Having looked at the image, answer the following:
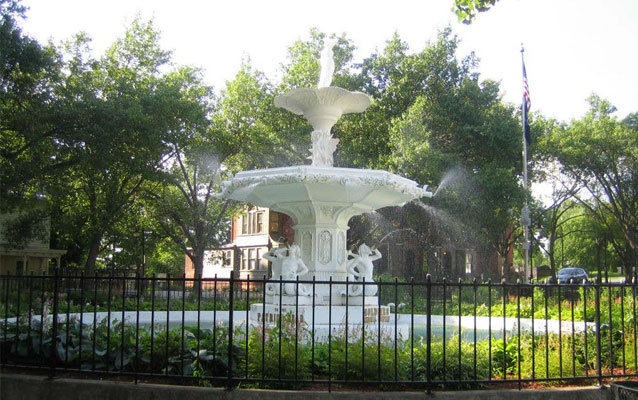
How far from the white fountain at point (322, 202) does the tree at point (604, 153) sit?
30.9m

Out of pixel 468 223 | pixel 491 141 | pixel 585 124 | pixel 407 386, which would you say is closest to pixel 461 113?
pixel 491 141

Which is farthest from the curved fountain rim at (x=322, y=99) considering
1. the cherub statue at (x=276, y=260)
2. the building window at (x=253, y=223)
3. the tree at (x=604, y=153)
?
the building window at (x=253, y=223)

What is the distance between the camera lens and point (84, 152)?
2497cm

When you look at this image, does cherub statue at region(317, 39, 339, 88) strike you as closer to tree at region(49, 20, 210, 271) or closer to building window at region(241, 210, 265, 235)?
tree at region(49, 20, 210, 271)

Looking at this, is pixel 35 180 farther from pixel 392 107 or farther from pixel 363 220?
pixel 392 107

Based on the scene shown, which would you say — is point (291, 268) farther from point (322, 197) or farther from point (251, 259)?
point (251, 259)

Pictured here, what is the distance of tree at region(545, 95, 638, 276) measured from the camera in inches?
1597

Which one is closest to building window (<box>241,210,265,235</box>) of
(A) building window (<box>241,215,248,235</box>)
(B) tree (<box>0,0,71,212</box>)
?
(A) building window (<box>241,215,248,235</box>)

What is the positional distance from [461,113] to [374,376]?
29.1m

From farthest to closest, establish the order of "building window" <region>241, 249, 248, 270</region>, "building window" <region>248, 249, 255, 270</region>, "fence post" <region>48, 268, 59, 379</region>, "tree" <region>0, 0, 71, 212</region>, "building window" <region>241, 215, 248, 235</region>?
"building window" <region>241, 215, 248, 235</region>
"building window" <region>241, 249, 248, 270</region>
"building window" <region>248, 249, 255, 270</region>
"tree" <region>0, 0, 71, 212</region>
"fence post" <region>48, 268, 59, 379</region>

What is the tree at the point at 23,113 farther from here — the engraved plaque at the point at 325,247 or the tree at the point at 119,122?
the engraved plaque at the point at 325,247

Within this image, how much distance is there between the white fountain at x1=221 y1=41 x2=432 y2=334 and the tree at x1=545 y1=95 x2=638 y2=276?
3088 cm

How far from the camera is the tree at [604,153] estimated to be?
40.6 metres

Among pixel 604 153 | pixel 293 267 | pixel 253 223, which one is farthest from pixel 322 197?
pixel 253 223
